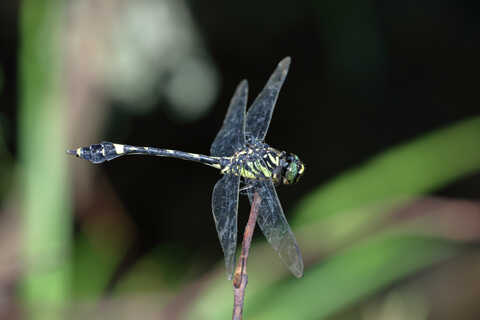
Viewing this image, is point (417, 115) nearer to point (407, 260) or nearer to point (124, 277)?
point (407, 260)

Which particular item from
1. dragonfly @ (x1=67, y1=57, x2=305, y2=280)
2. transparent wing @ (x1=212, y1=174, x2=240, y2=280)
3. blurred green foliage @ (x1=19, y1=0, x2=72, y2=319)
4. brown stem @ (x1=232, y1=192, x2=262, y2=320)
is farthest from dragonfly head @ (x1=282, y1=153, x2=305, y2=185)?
blurred green foliage @ (x1=19, y1=0, x2=72, y2=319)

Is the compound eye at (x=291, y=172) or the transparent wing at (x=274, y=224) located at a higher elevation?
the compound eye at (x=291, y=172)

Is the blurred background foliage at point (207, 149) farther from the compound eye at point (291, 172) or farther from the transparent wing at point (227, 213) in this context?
the transparent wing at point (227, 213)

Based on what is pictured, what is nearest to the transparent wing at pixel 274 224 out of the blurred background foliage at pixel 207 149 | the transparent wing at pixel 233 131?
the transparent wing at pixel 233 131

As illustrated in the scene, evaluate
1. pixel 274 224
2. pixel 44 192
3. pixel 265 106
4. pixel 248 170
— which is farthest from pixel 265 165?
pixel 44 192

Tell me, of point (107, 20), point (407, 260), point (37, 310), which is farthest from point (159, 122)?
point (407, 260)

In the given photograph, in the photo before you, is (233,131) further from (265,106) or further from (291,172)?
(291,172)

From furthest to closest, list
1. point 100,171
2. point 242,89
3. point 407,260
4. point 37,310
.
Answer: point 100,171 < point 407,260 < point 37,310 < point 242,89
